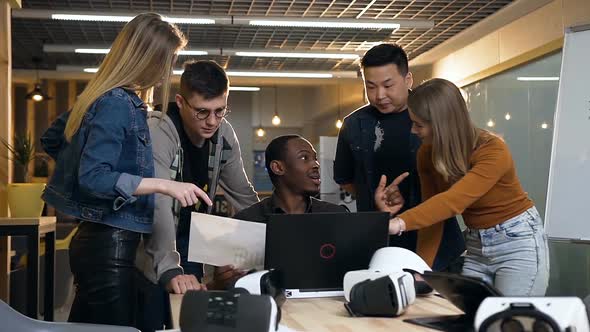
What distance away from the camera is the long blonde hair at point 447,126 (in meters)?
2.22

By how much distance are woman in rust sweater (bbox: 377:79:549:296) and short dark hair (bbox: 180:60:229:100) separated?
61cm

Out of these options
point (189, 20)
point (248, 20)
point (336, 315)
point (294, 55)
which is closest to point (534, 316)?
point (336, 315)

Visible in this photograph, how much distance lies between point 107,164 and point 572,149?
272 cm

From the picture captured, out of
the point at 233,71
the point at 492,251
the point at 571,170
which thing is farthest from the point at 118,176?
the point at 233,71

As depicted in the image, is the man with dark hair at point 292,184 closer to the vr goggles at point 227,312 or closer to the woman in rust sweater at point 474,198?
the woman in rust sweater at point 474,198

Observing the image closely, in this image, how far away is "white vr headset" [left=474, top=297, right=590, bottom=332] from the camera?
1066mm

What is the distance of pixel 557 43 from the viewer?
543cm

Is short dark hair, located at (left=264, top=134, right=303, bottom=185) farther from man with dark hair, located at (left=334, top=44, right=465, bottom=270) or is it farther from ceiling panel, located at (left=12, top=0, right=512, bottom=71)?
ceiling panel, located at (left=12, top=0, right=512, bottom=71)

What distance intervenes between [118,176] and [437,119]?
3.23 ft

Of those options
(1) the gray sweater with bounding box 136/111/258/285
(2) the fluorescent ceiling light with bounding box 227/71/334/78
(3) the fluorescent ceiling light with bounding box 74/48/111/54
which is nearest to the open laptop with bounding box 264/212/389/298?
(1) the gray sweater with bounding box 136/111/258/285

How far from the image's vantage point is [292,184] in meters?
2.59

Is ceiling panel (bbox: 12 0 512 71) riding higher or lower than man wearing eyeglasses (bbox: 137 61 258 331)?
higher

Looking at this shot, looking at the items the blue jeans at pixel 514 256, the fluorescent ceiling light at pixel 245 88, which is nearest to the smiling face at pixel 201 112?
the blue jeans at pixel 514 256

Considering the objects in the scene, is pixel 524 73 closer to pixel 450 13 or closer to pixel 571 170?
pixel 450 13
